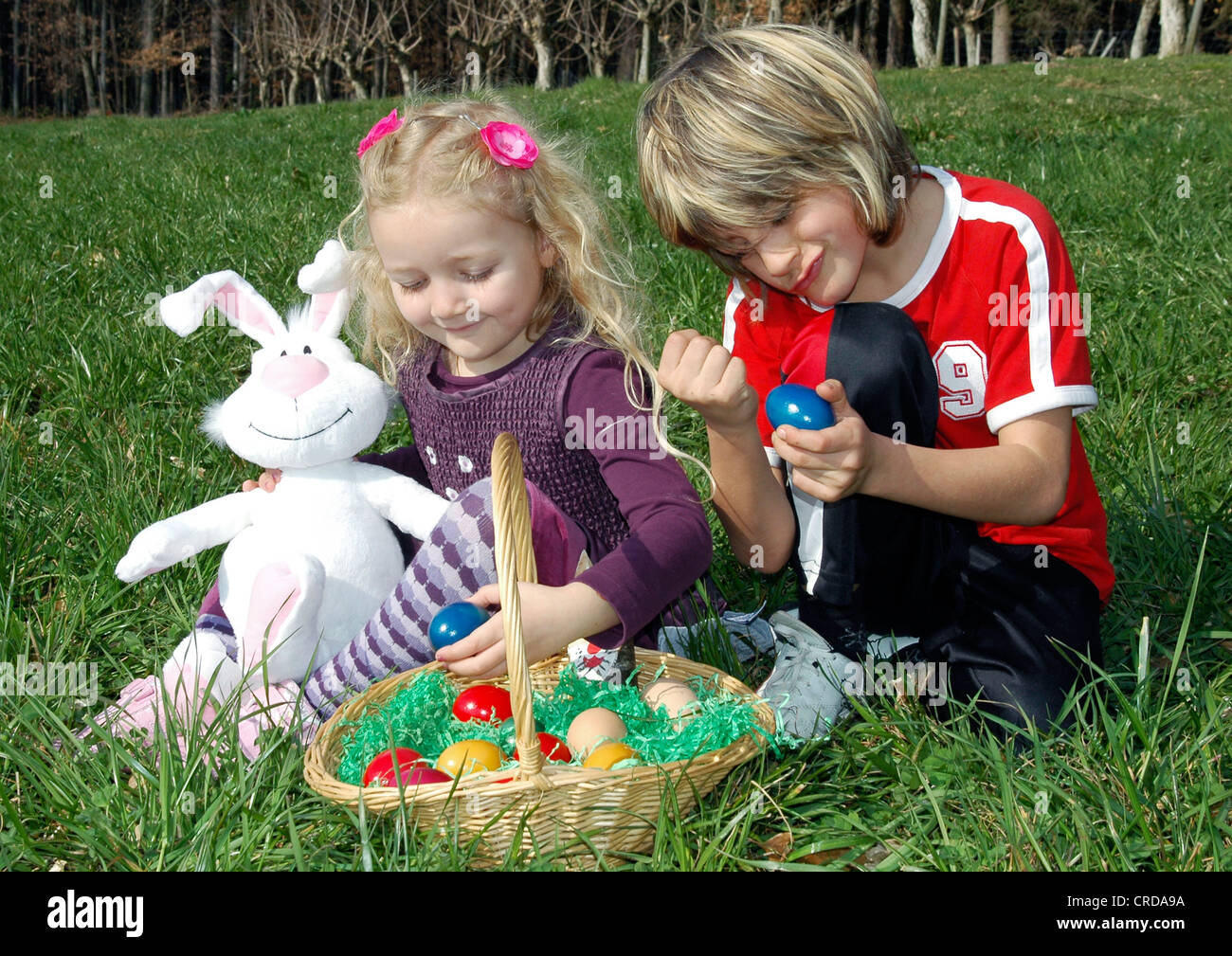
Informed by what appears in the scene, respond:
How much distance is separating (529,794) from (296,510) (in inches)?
36.0

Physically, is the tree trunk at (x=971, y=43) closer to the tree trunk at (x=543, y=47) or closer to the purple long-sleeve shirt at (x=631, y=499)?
the tree trunk at (x=543, y=47)

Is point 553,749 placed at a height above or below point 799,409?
below

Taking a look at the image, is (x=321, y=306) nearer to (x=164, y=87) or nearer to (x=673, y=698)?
(x=673, y=698)

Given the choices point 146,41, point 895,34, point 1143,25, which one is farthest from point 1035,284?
point 146,41

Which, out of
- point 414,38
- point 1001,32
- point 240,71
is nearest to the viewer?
point 1001,32

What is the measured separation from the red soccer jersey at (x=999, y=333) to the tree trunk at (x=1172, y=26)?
1061 inches

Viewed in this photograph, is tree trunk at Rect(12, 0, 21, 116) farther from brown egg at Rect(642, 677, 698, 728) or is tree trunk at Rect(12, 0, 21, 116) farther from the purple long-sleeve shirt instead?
brown egg at Rect(642, 677, 698, 728)

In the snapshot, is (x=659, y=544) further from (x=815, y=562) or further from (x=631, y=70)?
(x=631, y=70)

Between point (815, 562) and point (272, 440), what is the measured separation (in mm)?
1093

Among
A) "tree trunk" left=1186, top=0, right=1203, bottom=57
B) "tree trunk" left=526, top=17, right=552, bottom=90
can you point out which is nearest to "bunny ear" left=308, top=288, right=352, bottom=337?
"tree trunk" left=526, top=17, right=552, bottom=90

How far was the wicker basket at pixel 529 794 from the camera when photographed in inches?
62.5

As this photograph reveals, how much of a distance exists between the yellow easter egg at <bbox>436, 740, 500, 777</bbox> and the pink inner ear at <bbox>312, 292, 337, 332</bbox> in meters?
0.99

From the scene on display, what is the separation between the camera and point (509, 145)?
2090 millimetres

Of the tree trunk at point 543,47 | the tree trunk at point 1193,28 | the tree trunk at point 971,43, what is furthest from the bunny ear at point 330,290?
the tree trunk at point 971,43
